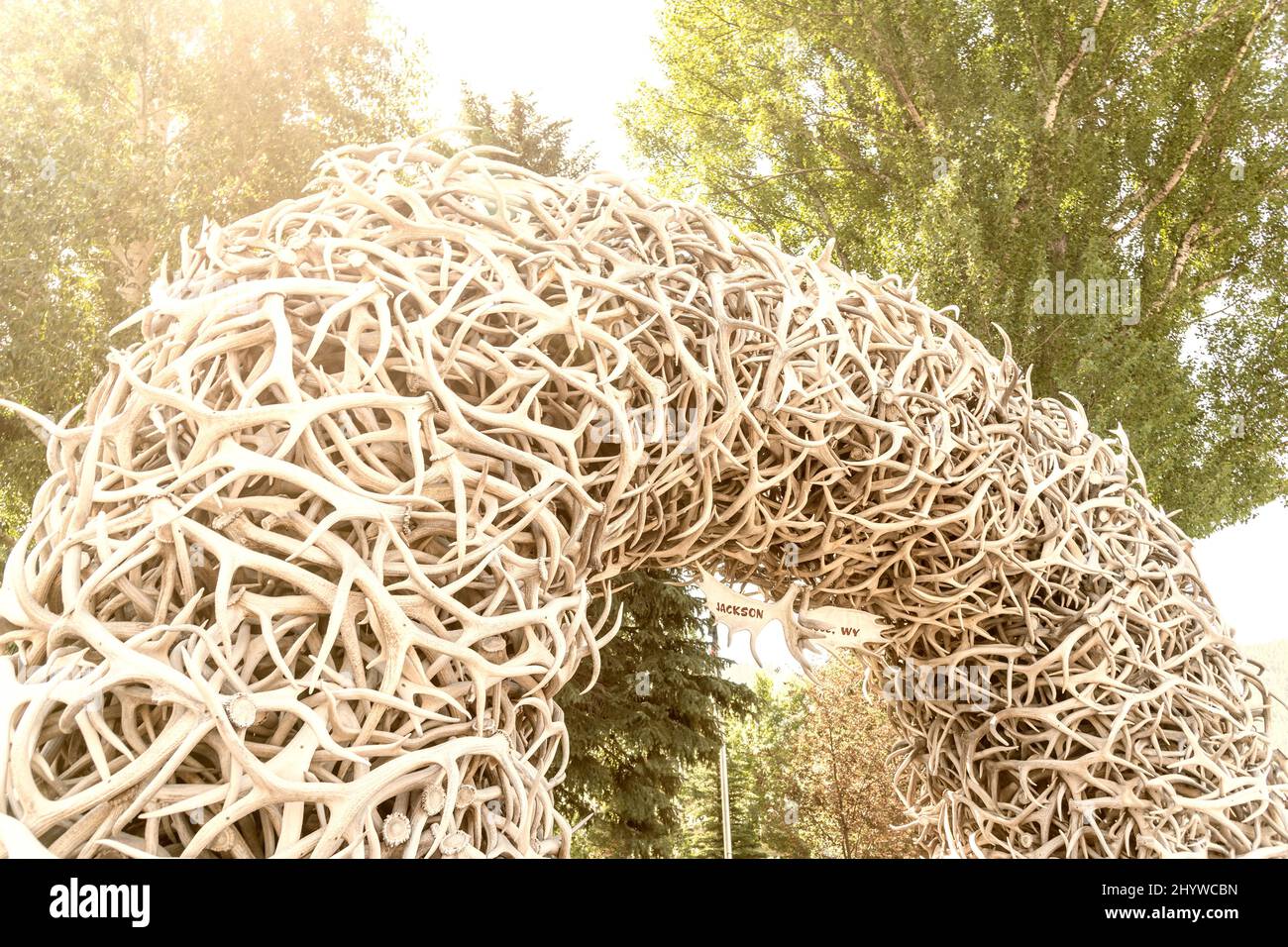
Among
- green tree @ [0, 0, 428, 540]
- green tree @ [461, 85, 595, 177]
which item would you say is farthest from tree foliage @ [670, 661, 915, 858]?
green tree @ [0, 0, 428, 540]

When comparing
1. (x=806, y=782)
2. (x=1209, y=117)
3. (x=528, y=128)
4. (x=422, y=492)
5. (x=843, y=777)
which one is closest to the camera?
(x=422, y=492)

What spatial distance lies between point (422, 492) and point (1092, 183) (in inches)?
278

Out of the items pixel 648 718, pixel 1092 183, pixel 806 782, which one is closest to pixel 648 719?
pixel 648 718

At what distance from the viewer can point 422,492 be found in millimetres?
984

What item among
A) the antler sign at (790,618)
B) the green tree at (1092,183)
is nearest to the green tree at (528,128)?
the green tree at (1092,183)

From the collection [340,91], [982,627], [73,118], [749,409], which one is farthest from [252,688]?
[340,91]

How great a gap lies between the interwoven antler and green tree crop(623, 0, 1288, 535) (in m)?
4.77

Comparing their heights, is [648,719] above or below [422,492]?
below

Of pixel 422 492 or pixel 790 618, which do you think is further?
pixel 790 618

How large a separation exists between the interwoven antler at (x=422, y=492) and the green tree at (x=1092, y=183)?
15.7 feet

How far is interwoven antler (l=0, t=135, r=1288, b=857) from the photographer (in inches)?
33.1

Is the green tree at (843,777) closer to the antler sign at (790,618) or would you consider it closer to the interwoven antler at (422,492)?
the antler sign at (790,618)

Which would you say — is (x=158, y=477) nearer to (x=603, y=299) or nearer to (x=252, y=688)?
(x=252, y=688)

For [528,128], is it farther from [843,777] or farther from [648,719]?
[843,777]
